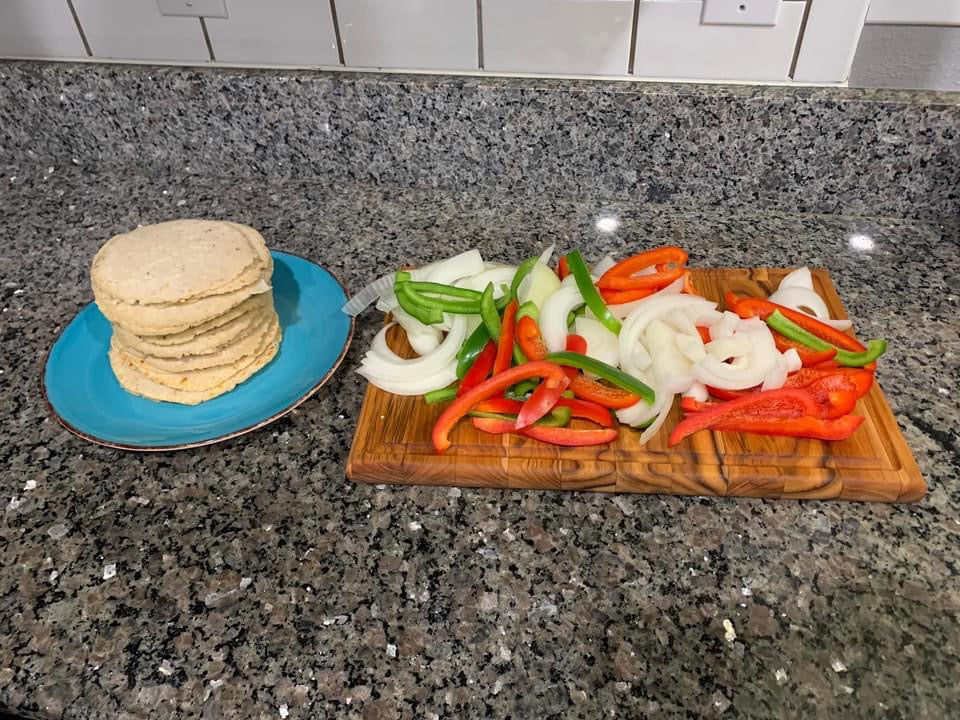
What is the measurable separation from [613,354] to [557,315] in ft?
0.27

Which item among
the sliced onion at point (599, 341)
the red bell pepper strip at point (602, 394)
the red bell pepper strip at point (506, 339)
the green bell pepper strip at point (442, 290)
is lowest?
the red bell pepper strip at point (602, 394)

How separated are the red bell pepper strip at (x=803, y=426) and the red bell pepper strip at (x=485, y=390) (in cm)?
20

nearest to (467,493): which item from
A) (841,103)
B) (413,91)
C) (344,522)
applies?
(344,522)

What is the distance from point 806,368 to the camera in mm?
831

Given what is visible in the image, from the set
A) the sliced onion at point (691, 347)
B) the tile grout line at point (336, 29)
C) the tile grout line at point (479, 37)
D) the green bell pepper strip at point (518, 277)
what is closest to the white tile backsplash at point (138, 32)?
the tile grout line at point (336, 29)

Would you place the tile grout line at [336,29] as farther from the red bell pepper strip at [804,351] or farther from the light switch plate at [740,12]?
the red bell pepper strip at [804,351]

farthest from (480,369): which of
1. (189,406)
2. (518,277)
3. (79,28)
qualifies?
(79,28)

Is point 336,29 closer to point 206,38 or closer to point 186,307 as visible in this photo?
point 206,38

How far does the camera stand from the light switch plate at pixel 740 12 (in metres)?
1.01

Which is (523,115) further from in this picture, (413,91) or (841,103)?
(841,103)

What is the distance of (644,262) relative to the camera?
0.94 metres

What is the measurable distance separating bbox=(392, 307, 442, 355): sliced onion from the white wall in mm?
474

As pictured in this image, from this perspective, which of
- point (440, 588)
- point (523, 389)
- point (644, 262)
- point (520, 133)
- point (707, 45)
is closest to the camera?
point (440, 588)

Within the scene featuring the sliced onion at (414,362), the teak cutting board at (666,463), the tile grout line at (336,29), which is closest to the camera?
the teak cutting board at (666,463)
